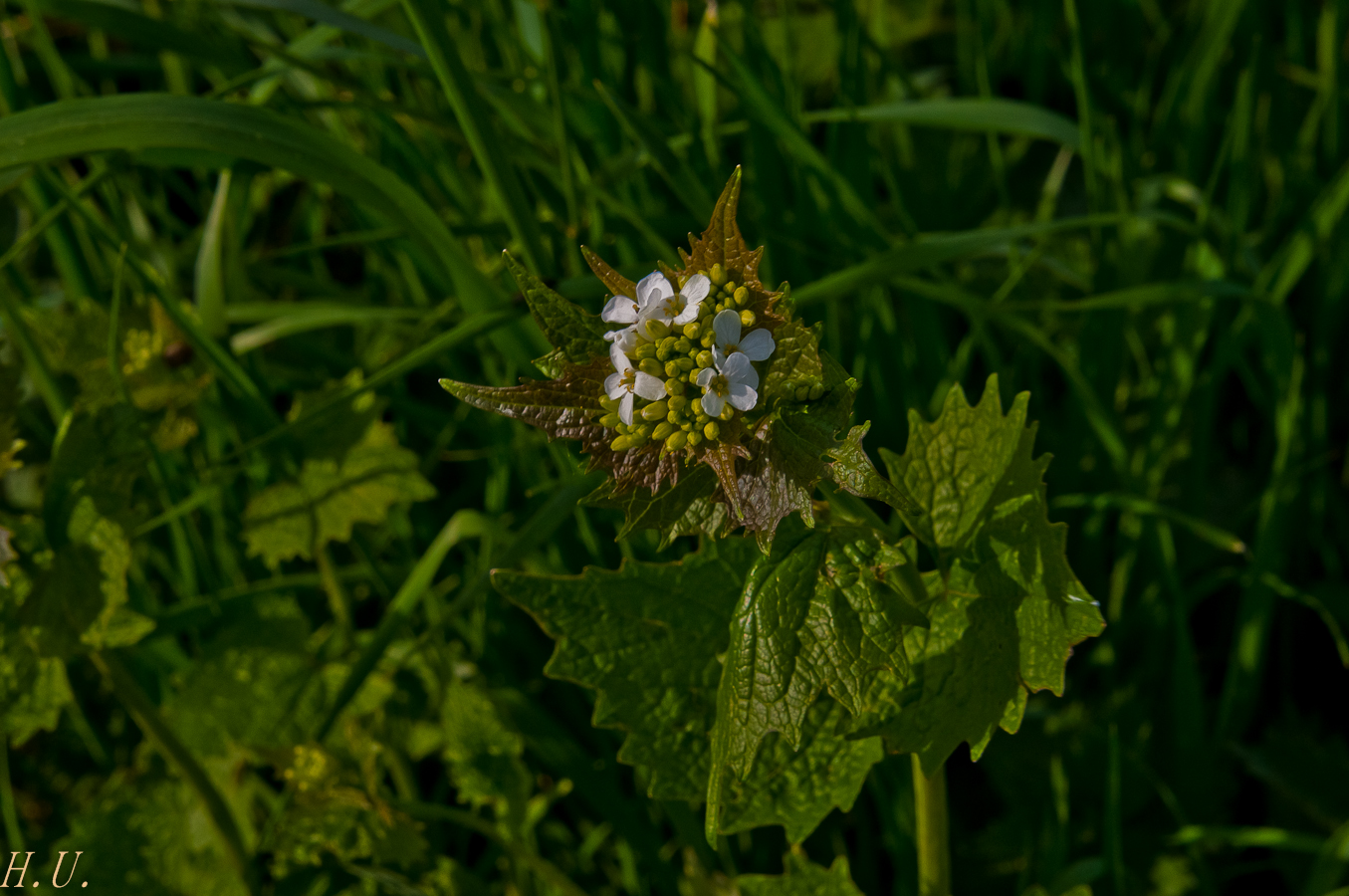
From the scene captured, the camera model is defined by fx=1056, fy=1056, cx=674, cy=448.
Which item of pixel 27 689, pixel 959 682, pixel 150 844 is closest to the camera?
pixel 959 682

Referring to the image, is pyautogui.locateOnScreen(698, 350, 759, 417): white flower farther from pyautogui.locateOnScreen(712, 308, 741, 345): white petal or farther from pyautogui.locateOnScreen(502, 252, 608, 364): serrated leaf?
pyautogui.locateOnScreen(502, 252, 608, 364): serrated leaf

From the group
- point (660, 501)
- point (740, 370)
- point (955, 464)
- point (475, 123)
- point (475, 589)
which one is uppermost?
point (475, 123)

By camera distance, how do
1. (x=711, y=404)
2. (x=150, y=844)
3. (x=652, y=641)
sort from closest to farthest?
(x=711, y=404), (x=652, y=641), (x=150, y=844)

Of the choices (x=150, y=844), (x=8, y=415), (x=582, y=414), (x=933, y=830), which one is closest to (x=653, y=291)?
(x=582, y=414)

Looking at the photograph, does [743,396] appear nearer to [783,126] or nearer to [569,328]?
[569,328]

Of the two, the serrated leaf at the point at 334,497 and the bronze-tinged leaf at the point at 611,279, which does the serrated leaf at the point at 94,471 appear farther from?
the bronze-tinged leaf at the point at 611,279

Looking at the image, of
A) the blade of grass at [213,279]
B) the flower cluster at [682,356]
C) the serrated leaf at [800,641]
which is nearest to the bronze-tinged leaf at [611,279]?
the flower cluster at [682,356]

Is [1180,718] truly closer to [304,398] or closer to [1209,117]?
[1209,117]
